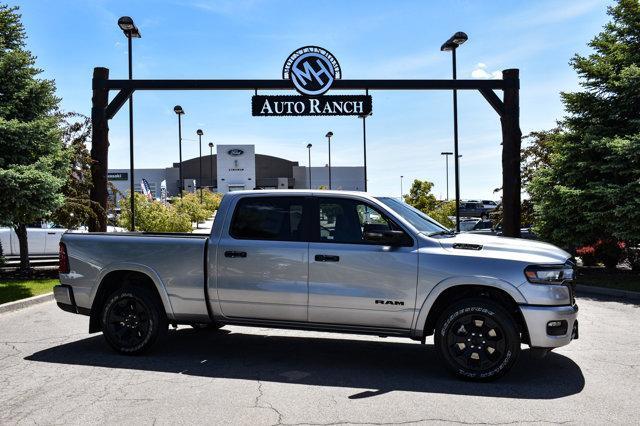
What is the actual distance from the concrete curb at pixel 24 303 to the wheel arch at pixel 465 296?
7.75m

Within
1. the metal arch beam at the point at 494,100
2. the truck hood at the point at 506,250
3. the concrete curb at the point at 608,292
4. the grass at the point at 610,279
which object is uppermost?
the metal arch beam at the point at 494,100

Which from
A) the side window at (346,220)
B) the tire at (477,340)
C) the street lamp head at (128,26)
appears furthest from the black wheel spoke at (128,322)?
the street lamp head at (128,26)

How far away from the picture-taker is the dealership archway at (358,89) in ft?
44.2

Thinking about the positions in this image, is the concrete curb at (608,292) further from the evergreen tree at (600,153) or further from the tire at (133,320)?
the tire at (133,320)

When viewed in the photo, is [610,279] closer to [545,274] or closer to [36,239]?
[545,274]

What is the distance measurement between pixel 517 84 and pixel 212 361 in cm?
1087

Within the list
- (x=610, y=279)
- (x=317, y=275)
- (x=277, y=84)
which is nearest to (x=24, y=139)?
(x=277, y=84)

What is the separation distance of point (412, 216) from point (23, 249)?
1256 cm

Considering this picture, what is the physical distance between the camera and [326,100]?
13.8m

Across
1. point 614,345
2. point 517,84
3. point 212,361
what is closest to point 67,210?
point 212,361

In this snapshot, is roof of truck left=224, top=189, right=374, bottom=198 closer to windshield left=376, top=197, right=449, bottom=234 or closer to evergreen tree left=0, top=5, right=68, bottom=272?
windshield left=376, top=197, right=449, bottom=234

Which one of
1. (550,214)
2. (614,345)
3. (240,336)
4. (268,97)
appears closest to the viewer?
(614,345)

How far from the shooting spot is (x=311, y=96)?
1373 centimetres

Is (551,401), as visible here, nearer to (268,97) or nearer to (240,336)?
(240,336)
